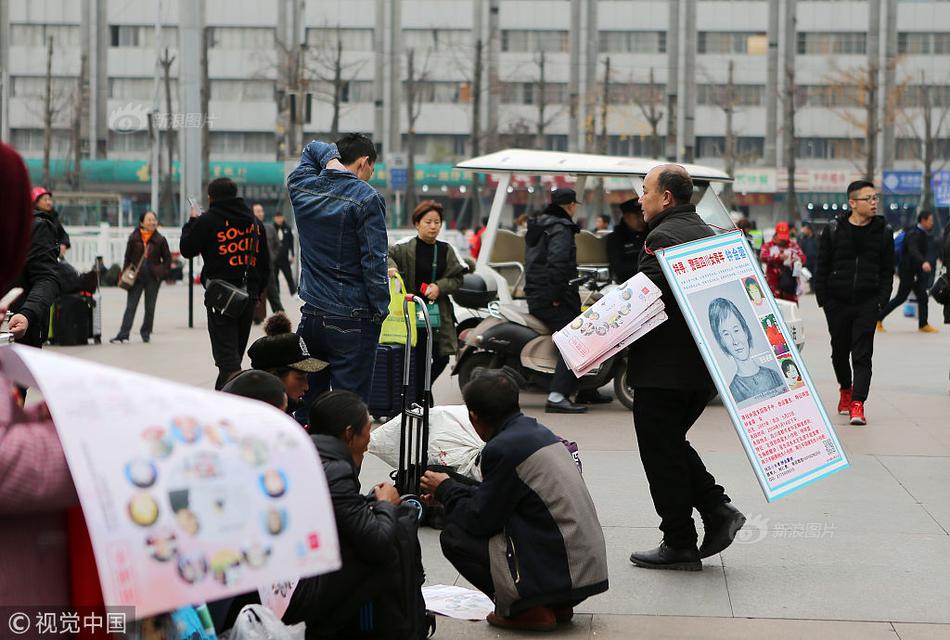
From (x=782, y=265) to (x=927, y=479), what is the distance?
9.92 meters

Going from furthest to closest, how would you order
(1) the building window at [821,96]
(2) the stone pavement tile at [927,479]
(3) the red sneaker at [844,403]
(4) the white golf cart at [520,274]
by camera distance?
(1) the building window at [821,96], (4) the white golf cart at [520,274], (3) the red sneaker at [844,403], (2) the stone pavement tile at [927,479]

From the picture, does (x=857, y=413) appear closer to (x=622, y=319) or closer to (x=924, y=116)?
(x=622, y=319)

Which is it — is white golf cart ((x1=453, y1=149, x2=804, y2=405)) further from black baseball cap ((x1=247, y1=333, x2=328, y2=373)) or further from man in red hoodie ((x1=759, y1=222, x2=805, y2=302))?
man in red hoodie ((x1=759, y1=222, x2=805, y2=302))

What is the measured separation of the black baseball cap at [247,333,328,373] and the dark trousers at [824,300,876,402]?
5.41 metres

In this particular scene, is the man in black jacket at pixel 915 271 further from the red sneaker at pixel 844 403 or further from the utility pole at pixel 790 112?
the utility pole at pixel 790 112

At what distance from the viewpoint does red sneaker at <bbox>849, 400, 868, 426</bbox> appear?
9.91 metres

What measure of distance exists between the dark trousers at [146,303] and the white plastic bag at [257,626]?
1295cm

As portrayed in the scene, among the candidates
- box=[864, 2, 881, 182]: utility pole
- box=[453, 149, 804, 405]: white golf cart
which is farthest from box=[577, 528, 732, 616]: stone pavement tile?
box=[864, 2, 881, 182]: utility pole

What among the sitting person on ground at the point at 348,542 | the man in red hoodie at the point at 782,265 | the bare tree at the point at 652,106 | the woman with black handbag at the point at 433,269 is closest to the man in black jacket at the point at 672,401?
the sitting person on ground at the point at 348,542

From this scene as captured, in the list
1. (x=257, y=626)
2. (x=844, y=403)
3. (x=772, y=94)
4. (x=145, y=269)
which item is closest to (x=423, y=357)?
(x=844, y=403)

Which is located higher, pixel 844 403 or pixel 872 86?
pixel 872 86

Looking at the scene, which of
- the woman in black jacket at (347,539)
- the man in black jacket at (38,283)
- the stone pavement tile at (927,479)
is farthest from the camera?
the stone pavement tile at (927,479)

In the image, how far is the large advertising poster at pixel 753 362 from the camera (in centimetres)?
538

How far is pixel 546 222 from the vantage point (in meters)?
10.6
